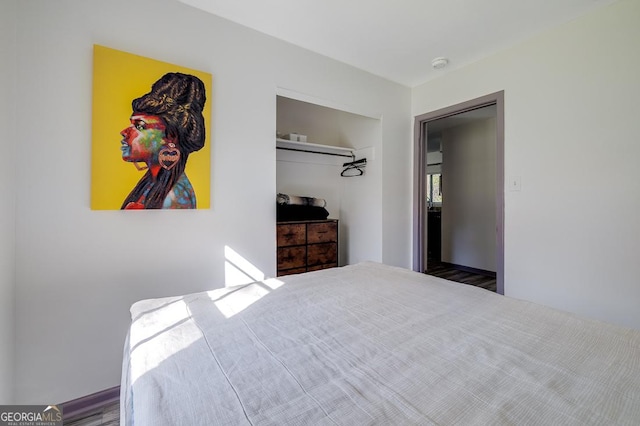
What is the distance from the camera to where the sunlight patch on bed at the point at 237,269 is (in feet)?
6.73

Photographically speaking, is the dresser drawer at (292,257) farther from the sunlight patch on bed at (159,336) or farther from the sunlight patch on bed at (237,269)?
the sunlight patch on bed at (159,336)

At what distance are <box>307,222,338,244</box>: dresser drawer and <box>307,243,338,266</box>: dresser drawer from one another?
0.05 m

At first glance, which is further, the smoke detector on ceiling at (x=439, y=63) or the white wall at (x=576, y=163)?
the smoke detector on ceiling at (x=439, y=63)

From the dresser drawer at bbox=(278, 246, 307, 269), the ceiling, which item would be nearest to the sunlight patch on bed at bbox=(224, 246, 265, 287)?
the dresser drawer at bbox=(278, 246, 307, 269)

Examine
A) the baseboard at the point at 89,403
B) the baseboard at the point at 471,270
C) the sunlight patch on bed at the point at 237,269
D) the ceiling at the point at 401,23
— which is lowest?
the baseboard at the point at 89,403

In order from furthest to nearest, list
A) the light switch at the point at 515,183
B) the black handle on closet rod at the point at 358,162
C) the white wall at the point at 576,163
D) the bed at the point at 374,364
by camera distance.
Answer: the black handle on closet rod at the point at 358,162
the light switch at the point at 515,183
the white wall at the point at 576,163
the bed at the point at 374,364

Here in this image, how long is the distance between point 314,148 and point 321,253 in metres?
1.26

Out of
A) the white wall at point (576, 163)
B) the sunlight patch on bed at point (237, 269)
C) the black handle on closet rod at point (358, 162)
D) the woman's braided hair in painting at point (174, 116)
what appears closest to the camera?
the woman's braided hair in painting at point (174, 116)

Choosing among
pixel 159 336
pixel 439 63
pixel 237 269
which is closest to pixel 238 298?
pixel 159 336

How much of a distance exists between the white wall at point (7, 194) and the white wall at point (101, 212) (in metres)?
0.03

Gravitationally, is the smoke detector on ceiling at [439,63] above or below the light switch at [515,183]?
above

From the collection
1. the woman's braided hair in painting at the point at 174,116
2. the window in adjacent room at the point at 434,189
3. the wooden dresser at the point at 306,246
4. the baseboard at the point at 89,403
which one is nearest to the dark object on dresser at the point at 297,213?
the wooden dresser at the point at 306,246

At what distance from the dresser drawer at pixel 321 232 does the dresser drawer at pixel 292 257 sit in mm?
131
